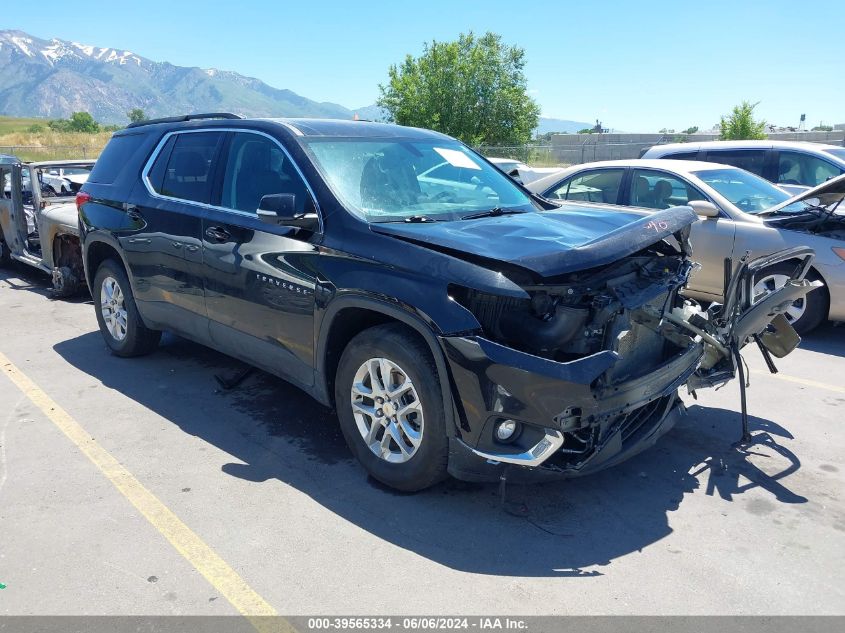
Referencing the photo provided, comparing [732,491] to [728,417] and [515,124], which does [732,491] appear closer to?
[728,417]

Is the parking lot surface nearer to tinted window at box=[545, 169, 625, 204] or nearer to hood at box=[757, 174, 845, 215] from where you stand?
hood at box=[757, 174, 845, 215]

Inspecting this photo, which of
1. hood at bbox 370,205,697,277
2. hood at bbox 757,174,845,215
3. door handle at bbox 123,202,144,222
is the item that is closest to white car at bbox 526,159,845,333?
hood at bbox 757,174,845,215

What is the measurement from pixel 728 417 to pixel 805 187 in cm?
592

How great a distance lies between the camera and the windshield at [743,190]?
7.43 m

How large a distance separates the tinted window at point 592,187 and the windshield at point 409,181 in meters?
3.04

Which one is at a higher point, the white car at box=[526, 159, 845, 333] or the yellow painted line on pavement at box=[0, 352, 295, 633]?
the white car at box=[526, 159, 845, 333]

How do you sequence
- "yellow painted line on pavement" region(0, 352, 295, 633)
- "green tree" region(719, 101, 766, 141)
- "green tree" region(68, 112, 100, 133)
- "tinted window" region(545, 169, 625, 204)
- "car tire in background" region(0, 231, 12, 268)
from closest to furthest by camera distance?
"yellow painted line on pavement" region(0, 352, 295, 633) < "tinted window" region(545, 169, 625, 204) < "car tire in background" region(0, 231, 12, 268) < "green tree" region(719, 101, 766, 141) < "green tree" region(68, 112, 100, 133)

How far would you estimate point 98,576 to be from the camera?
316 centimetres

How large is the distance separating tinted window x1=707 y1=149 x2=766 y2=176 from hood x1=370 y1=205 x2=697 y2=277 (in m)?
6.10

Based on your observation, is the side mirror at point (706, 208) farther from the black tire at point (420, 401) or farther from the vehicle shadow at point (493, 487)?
the black tire at point (420, 401)

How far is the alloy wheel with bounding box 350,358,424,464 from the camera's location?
3627 millimetres

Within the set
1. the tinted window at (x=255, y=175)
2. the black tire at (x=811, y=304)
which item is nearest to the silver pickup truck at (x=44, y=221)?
the tinted window at (x=255, y=175)

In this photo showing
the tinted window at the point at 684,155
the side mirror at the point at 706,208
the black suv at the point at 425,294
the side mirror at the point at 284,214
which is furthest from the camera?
the tinted window at the point at 684,155

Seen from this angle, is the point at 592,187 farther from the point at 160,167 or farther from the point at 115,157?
the point at 115,157
